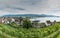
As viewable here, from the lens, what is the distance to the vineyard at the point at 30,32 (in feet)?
5.57

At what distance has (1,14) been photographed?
1.73m

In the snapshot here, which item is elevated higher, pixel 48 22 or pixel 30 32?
pixel 48 22

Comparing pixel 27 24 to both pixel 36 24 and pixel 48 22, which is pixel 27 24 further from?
pixel 48 22

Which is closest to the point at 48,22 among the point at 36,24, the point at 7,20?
the point at 36,24

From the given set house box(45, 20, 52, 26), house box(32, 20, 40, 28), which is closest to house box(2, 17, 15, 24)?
house box(32, 20, 40, 28)

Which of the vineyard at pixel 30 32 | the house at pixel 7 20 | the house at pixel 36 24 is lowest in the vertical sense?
the vineyard at pixel 30 32

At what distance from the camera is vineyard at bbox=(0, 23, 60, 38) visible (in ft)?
5.57

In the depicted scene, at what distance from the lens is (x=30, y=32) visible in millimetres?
1723

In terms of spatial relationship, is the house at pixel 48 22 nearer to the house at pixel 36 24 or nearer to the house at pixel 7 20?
the house at pixel 36 24

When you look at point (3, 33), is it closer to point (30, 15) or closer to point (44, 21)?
point (30, 15)

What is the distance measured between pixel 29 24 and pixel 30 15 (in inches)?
3.9

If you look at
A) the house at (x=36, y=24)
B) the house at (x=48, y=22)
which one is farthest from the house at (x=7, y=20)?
the house at (x=48, y=22)

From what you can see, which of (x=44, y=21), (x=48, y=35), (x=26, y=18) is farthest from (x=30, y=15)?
(x=48, y=35)

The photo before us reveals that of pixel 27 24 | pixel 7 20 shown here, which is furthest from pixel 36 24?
pixel 7 20
